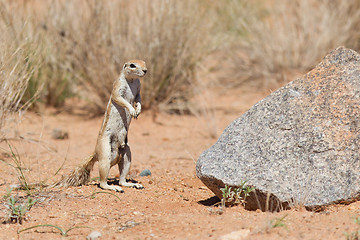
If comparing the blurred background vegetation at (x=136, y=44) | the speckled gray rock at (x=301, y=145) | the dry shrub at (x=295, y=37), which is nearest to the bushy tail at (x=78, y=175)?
the speckled gray rock at (x=301, y=145)

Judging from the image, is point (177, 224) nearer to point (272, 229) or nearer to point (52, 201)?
point (272, 229)

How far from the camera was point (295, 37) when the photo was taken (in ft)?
30.1

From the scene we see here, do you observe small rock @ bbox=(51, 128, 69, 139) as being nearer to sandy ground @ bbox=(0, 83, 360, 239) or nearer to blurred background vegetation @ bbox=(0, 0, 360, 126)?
sandy ground @ bbox=(0, 83, 360, 239)

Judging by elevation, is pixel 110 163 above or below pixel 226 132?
below

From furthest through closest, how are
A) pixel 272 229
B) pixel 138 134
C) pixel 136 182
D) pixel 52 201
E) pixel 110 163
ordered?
pixel 138 134 < pixel 136 182 < pixel 110 163 < pixel 52 201 < pixel 272 229

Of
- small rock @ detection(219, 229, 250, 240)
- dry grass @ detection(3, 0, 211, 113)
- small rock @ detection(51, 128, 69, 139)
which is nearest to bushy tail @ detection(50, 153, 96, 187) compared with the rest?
small rock @ detection(219, 229, 250, 240)

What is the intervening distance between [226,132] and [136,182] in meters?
1.18

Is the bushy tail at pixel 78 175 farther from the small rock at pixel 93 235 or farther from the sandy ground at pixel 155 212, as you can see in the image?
the small rock at pixel 93 235

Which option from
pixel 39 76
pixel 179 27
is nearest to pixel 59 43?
pixel 39 76

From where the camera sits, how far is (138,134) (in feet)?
24.6

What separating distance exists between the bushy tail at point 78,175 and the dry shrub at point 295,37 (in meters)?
5.53

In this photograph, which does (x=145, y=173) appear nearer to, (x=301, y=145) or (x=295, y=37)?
(x=301, y=145)

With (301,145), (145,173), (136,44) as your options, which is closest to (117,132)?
(145,173)

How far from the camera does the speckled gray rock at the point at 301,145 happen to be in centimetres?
354
